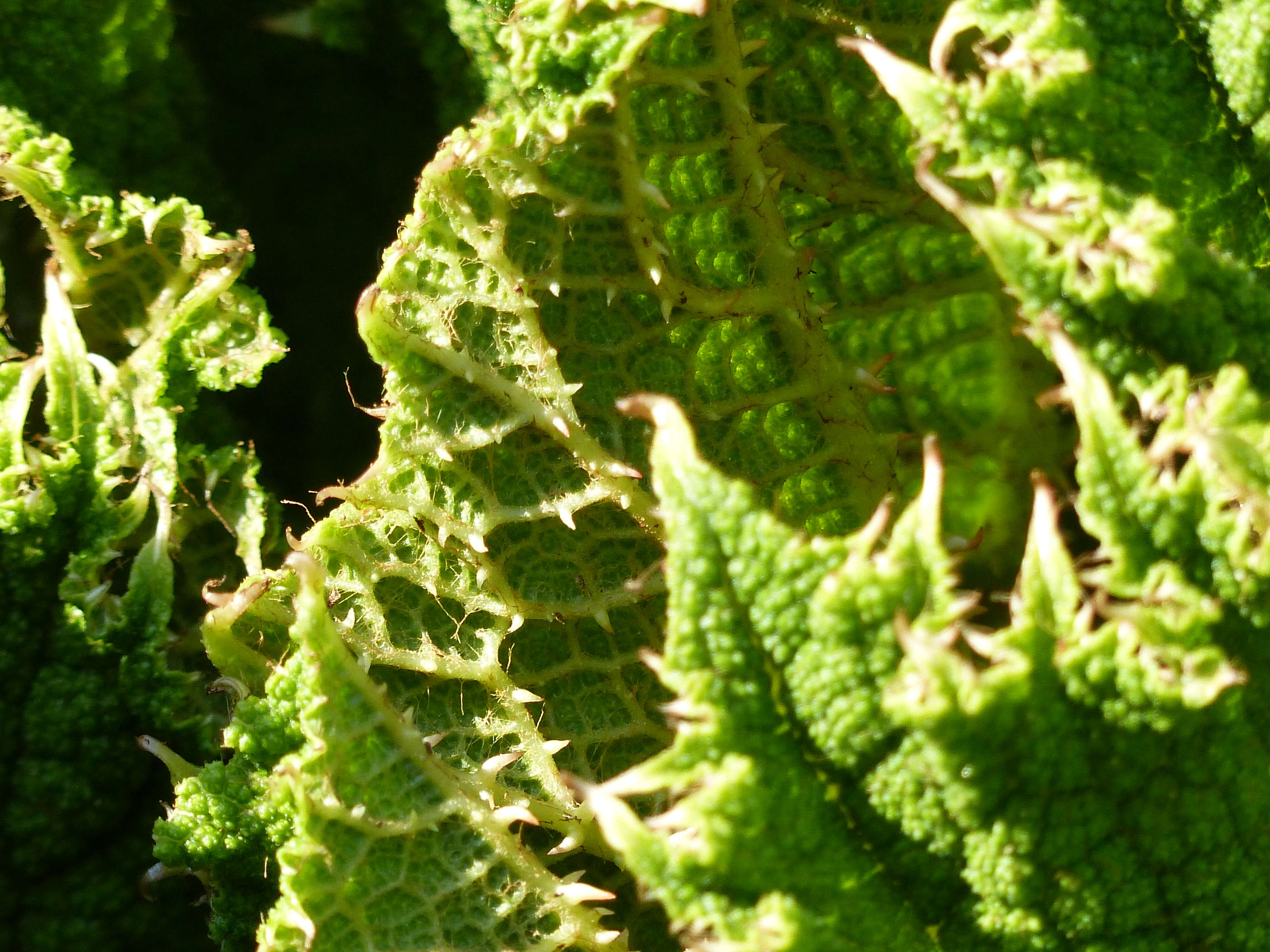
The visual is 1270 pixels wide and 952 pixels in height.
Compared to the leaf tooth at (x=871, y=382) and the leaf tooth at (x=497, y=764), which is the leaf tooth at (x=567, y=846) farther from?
the leaf tooth at (x=871, y=382)

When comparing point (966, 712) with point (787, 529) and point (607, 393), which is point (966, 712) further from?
point (607, 393)

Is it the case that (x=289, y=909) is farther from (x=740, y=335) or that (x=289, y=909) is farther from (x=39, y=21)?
(x=39, y=21)

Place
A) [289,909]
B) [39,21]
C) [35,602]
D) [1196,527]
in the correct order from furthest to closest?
[39,21] → [35,602] → [289,909] → [1196,527]

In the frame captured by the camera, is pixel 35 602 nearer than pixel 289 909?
No

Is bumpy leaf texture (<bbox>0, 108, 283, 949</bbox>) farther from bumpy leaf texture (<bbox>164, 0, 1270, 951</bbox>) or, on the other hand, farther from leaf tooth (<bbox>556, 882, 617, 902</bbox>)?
leaf tooth (<bbox>556, 882, 617, 902</bbox>)

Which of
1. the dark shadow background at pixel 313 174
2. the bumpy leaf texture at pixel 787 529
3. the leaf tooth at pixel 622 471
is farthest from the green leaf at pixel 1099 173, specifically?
the dark shadow background at pixel 313 174

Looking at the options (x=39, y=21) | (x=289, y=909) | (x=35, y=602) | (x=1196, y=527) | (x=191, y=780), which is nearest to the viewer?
(x=1196, y=527)

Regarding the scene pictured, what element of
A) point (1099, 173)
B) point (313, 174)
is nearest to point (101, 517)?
point (313, 174)

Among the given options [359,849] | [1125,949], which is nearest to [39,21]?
[359,849]
